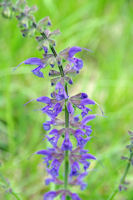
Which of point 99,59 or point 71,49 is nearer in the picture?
point 71,49

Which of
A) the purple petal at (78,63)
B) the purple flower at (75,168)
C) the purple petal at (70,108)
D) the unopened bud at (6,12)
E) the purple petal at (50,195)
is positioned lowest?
the purple petal at (50,195)

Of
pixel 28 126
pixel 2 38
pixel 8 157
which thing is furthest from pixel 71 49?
pixel 2 38

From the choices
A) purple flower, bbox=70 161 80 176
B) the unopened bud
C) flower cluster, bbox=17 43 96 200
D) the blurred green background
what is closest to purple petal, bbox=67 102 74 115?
flower cluster, bbox=17 43 96 200

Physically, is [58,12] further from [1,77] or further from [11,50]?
[1,77]

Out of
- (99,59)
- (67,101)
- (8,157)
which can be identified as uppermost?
(99,59)

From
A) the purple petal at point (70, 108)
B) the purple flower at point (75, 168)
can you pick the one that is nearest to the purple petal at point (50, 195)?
the purple flower at point (75, 168)

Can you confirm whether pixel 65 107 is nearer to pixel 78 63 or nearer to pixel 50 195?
pixel 78 63

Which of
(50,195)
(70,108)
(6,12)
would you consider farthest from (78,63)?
(50,195)

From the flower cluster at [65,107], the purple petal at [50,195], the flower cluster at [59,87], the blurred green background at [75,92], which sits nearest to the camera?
the flower cluster at [59,87]

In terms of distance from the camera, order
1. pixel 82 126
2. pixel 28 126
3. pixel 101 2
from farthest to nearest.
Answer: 1. pixel 101 2
2. pixel 28 126
3. pixel 82 126

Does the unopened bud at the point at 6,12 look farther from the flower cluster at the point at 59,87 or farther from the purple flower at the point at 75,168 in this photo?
the purple flower at the point at 75,168
